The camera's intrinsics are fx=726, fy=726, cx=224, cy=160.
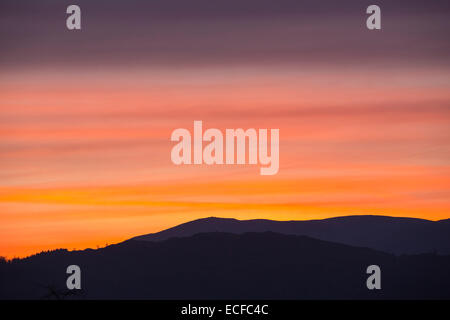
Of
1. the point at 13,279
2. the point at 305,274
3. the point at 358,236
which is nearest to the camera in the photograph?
the point at 13,279

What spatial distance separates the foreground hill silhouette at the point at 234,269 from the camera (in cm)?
2544

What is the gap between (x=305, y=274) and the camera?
35.2 meters

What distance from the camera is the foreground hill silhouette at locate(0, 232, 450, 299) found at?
1001 inches

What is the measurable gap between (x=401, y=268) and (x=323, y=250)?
434cm

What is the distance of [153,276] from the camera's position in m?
28.7

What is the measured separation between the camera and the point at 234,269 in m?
29.3

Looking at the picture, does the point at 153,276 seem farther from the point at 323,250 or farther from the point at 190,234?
the point at 323,250

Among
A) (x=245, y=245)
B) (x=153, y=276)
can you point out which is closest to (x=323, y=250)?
(x=245, y=245)

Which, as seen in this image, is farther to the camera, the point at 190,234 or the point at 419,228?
the point at 190,234
